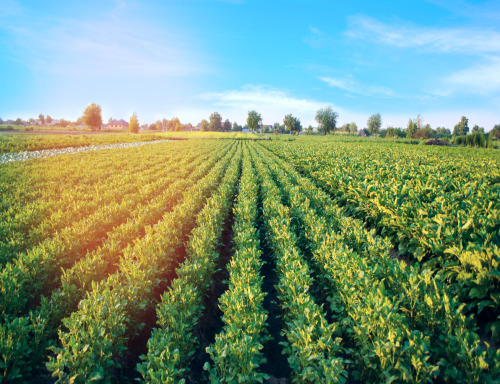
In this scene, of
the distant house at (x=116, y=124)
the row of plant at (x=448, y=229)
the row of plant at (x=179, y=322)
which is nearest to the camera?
the row of plant at (x=179, y=322)

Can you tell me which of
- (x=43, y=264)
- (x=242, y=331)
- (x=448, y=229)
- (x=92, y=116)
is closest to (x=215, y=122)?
(x=92, y=116)

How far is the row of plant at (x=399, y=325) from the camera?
2768 mm

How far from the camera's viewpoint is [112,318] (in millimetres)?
3426

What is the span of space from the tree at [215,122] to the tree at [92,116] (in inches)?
2147

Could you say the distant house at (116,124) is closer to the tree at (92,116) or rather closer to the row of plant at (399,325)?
the tree at (92,116)

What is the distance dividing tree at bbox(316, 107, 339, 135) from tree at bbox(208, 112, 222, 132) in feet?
175

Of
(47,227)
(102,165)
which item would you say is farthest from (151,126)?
(47,227)

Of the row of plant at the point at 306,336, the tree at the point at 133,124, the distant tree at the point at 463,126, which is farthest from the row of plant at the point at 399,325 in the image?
the distant tree at the point at 463,126

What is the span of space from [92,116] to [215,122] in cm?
5879

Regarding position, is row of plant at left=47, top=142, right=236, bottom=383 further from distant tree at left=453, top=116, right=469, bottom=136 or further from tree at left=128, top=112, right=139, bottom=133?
distant tree at left=453, top=116, right=469, bottom=136

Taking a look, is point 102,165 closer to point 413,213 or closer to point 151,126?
point 413,213

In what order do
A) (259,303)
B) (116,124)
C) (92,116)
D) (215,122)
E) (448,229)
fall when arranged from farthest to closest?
(116,124), (215,122), (92,116), (448,229), (259,303)

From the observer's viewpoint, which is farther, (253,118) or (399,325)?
(253,118)

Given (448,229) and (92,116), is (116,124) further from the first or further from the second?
(448,229)
